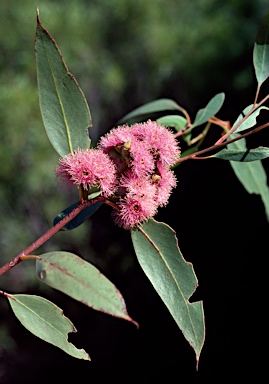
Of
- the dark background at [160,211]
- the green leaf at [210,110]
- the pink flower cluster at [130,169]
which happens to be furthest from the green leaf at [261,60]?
the dark background at [160,211]

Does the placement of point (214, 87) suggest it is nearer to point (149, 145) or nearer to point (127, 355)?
point (127, 355)

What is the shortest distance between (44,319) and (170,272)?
Answer: 130 mm

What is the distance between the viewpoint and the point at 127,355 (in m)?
3.22

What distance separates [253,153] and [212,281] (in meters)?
2.49

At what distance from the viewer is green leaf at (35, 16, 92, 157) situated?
0.55 m

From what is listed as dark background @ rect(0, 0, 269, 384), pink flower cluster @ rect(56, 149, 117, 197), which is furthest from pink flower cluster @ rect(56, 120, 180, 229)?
dark background @ rect(0, 0, 269, 384)

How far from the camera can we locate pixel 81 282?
0.43 meters

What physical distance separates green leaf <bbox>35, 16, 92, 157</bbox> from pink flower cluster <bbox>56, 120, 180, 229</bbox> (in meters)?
0.04

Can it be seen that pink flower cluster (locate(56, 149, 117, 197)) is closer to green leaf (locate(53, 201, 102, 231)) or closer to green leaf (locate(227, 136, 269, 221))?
green leaf (locate(53, 201, 102, 231))

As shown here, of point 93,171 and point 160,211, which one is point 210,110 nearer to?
point 93,171

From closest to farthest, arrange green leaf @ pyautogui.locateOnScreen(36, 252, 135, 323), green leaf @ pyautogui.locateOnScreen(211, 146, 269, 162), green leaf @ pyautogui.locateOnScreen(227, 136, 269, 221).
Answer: green leaf @ pyautogui.locateOnScreen(36, 252, 135, 323), green leaf @ pyautogui.locateOnScreen(211, 146, 269, 162), green leaf @ pyautogui.locateOnScreen(227, 136, 269, 221)

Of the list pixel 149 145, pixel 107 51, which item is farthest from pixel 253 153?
pixel 107 51

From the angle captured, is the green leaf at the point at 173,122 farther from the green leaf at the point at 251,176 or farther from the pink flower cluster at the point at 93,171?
the pink flower cluster at the point at 93,171

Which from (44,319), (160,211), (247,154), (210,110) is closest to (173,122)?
(210,110)
